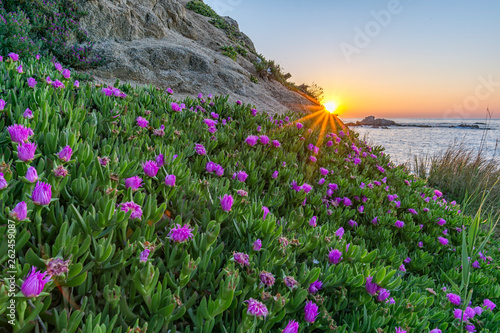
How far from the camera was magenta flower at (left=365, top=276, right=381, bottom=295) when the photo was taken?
1.50 m

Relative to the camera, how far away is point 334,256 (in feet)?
5.47

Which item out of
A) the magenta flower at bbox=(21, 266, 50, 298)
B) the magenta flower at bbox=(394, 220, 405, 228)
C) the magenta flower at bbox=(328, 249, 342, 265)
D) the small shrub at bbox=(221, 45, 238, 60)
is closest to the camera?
the magenta flower at bbox=(21, 266, 50, 298)

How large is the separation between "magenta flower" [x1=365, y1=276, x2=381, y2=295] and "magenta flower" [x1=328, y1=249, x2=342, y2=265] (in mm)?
194

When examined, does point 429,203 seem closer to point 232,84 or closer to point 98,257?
point 98,257

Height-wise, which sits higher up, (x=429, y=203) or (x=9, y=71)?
(x=9, y=71)

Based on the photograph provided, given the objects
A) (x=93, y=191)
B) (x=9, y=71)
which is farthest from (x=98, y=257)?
(x=9, y=71)

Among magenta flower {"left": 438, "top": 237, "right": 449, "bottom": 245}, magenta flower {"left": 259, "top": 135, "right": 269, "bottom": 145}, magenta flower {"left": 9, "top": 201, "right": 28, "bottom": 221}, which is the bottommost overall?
magenta flower {"left": 438, "top": 237, "right": 449, "bottom": 245}

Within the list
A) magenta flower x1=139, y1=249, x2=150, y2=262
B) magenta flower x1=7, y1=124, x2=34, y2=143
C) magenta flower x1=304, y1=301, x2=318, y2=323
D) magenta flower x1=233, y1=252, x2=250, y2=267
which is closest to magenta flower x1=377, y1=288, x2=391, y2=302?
magenta flower x1=304, y1=301, x2=318, y2=323

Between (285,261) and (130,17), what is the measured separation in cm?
982

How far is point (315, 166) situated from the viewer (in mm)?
3615

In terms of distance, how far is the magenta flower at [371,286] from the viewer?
1.50 m

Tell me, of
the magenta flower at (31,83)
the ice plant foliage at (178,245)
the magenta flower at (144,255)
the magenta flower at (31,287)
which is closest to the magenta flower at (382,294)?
the ice plant foliage at (178,245)

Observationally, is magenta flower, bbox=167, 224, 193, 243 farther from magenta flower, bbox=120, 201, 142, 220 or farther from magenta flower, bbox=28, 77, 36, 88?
magenta flower, bbox=28, 77, 36, 88

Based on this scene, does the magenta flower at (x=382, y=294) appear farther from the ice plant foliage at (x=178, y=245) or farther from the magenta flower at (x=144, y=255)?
the magenta flower at (x=144, y=255)
